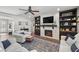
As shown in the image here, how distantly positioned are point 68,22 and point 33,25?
93 centimetres

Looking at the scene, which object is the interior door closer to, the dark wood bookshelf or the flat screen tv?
the dark wood bookshelf

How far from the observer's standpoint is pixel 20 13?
72.2 inches

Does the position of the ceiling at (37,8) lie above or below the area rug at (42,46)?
above

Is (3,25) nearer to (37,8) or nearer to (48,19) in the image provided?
(37,8)

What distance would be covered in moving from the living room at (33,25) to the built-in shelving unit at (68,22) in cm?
3

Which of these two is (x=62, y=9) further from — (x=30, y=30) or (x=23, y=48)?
(x=23, y=48)

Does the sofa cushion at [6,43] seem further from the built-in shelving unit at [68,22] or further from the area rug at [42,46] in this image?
the built-in shelving unit at [68,22]

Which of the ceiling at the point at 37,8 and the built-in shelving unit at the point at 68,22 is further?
the built-in shelving unit at the point at 68,22

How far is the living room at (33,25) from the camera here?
5.96 ft

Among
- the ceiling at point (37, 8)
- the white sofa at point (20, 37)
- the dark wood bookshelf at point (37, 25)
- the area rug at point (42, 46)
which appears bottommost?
the area rug at point (42, 46)

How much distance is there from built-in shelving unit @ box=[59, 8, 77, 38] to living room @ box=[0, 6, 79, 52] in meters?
0.03

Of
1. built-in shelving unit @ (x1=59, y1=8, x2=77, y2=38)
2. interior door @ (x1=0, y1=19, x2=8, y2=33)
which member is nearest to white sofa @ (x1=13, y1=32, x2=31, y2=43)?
interior door @ (x1=0, y1=19, x2=8, y2=33)

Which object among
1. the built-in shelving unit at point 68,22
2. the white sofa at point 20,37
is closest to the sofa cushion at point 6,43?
the white sofa at point 20,37
